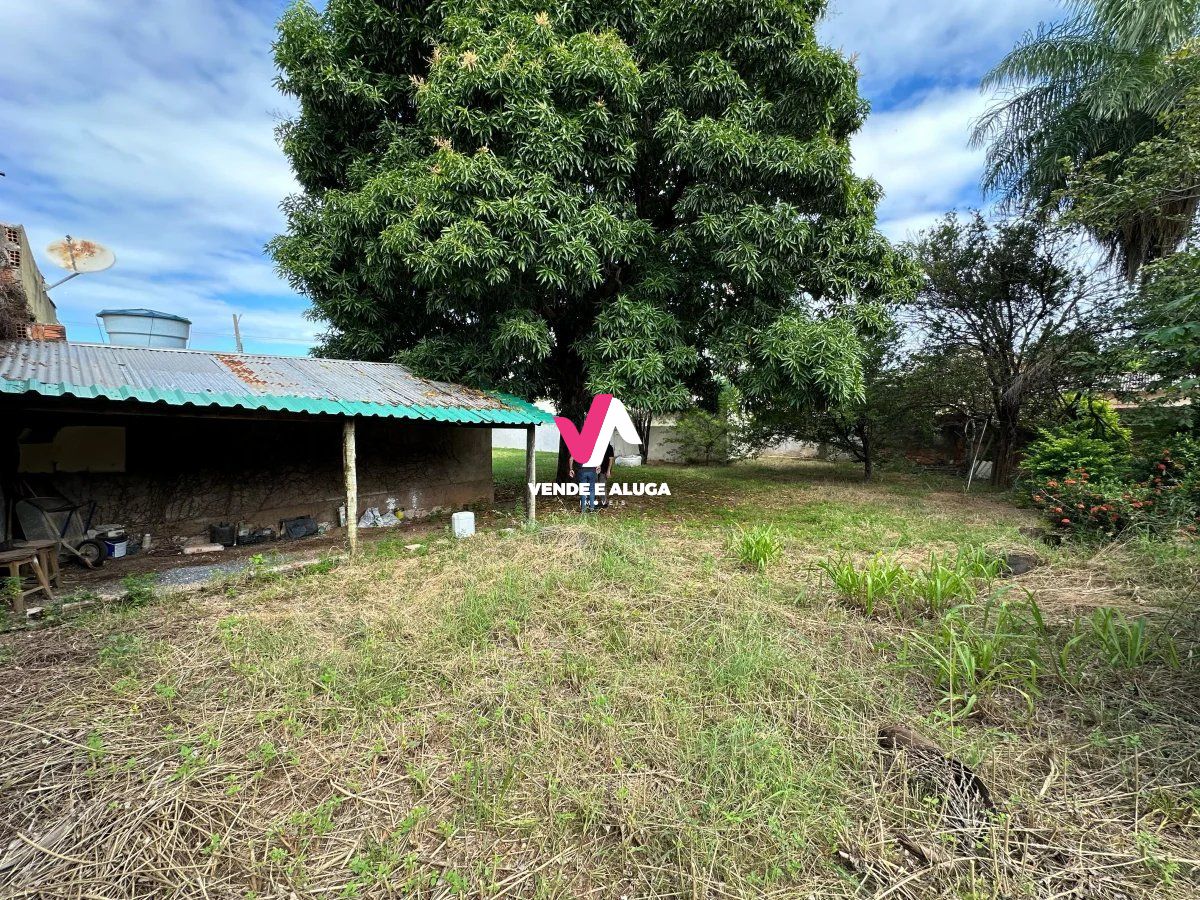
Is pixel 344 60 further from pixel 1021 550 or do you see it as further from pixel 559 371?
pixel 1021 550

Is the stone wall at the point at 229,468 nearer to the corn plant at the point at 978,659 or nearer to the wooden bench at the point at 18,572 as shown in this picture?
the wooden bench at the point at 18,572

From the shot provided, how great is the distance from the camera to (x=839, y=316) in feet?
21.1

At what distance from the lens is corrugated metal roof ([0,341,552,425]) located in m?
4.05

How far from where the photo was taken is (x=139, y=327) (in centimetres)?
679

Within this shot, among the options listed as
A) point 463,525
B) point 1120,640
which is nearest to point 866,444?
point 1120,640

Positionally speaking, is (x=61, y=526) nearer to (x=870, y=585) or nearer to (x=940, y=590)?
(x=870, y=585)

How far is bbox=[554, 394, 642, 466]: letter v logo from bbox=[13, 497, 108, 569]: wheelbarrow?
527 centimetres

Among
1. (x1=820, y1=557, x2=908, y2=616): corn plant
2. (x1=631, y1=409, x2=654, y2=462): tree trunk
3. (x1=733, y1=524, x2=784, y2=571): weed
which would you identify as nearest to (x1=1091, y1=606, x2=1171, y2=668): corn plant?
(x1=820, y1=557, x2=908, y2=616): corn plant

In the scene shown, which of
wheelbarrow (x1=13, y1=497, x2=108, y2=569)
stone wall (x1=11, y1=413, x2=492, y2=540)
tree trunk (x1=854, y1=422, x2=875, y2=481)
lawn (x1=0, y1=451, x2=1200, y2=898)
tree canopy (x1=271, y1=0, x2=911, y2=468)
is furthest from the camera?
tree trunk (x1=854, y1=422, x2=875, y2=481)

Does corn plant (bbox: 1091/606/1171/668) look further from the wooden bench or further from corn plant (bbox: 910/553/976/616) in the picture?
the wooden bench

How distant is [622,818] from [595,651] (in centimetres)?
123

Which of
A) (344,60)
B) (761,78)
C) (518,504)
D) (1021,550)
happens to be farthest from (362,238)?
(1021,550)

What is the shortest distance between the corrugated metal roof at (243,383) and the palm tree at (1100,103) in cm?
939

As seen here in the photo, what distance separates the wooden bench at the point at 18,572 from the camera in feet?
12.0
